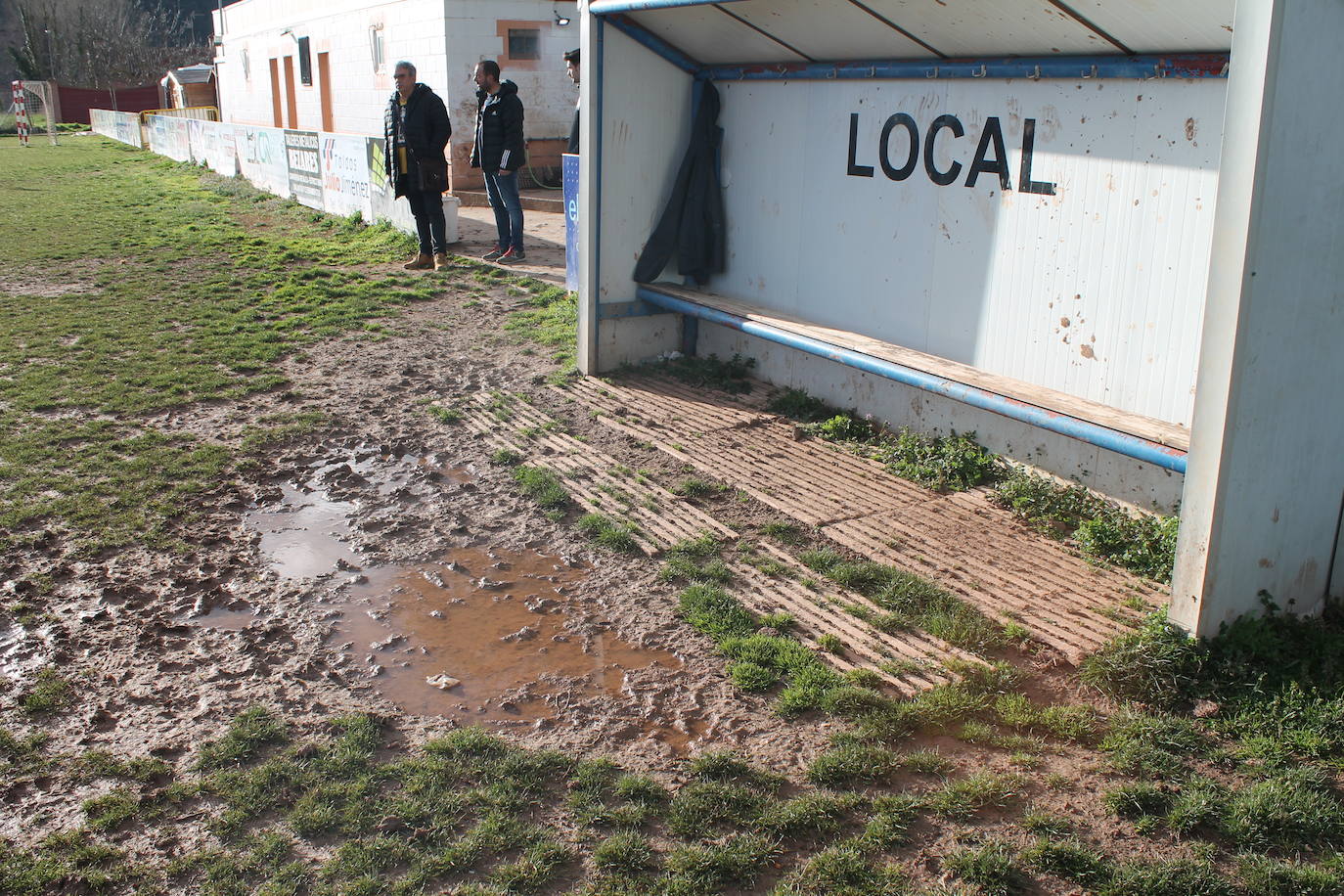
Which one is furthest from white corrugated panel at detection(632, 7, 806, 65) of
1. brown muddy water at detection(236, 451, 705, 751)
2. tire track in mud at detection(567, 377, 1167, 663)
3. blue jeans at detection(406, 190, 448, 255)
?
blue jeans at detection(406, 190, 448, 255)

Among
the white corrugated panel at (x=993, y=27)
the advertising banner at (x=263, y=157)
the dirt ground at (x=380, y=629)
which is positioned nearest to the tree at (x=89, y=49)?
the advertising banner at (x=263, y=157)

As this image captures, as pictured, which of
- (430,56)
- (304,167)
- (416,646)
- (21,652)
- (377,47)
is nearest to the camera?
(21,652)

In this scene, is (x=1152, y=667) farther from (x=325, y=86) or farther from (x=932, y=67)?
(x=325, y=86)

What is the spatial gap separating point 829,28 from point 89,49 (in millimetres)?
70194

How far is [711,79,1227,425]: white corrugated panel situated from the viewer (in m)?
4.81

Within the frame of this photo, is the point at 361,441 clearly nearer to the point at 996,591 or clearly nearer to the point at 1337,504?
the point at 996,591

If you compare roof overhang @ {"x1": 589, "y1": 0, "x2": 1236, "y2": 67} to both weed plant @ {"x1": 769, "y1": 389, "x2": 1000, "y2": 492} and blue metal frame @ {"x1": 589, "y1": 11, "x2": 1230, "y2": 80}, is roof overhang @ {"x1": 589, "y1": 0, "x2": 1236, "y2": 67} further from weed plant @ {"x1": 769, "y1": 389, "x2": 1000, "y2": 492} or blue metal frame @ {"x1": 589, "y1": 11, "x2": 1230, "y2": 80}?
weed plant @ {"x1": 769, "y1": 389, "x2": 1000, "y2": 492}

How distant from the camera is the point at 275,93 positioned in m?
28.3

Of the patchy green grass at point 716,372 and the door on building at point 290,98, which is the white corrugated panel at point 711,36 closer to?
the patchy green grass at point 716,372

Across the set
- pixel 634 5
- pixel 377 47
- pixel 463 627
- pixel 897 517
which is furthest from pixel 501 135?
pixel 377 47

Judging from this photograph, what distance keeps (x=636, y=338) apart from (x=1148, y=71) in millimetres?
3997

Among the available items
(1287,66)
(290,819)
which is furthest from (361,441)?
(1287,66)

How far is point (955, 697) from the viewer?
370 centimetres

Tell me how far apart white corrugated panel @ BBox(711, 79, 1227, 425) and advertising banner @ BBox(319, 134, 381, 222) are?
758 centimetres
